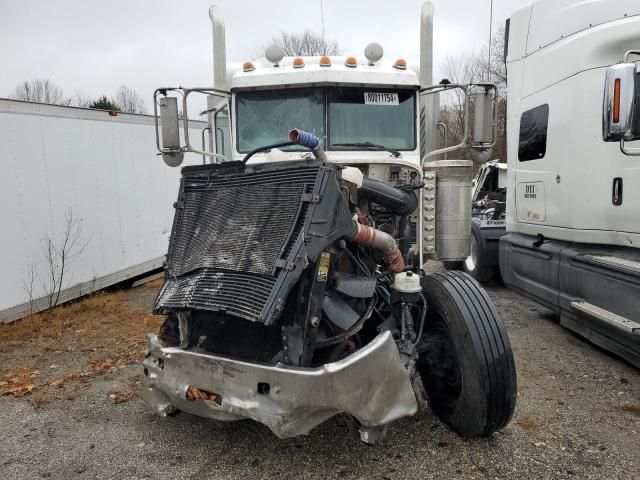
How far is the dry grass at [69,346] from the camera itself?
4.38m

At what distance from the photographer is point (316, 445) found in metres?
Answer: 3.22

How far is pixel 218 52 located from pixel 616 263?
14.1ft

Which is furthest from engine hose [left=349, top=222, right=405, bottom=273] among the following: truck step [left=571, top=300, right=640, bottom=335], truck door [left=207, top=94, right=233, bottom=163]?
truck door [left=207, top=94, right=233, bottom=163]

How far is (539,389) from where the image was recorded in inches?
163

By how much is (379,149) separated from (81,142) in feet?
14.0

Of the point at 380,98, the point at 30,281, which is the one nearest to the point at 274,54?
the point at 380,98

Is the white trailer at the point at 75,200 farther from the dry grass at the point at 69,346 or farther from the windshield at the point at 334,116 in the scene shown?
the windshield at the point at 334,116

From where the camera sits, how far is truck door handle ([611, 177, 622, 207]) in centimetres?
437

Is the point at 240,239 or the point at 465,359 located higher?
the point at 240,239

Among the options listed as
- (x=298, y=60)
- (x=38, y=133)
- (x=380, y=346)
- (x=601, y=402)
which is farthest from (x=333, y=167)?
(x=38, y=133)

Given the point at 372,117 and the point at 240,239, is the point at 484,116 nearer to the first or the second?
the point at 372,117

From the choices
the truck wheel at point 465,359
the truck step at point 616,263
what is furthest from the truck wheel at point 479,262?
the truck wheel at point 465,359

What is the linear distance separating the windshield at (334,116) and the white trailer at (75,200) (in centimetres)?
285

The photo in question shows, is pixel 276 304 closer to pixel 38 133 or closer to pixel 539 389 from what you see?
pixel 539 389
